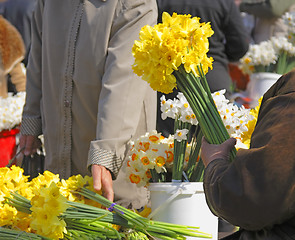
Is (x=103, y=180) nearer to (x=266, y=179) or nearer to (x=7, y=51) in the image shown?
(x=266, y=179)

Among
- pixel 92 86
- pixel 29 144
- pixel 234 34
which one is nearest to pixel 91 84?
pixel 92 86

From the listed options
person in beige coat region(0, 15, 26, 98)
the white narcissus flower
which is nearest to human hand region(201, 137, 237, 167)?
the white narcissus flower

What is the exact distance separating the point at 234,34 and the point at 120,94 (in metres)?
2.03

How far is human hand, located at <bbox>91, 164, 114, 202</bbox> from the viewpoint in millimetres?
2124

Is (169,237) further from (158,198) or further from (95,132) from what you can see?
(95,132)

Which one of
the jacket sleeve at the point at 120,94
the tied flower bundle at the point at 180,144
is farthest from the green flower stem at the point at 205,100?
the jacket sleeve at the point at 120,94

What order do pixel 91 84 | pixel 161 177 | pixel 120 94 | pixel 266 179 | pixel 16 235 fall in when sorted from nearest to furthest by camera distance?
pixel 266 179
pixel 16 235
pixel 161 177
pixel 120 94
pixel 91 84

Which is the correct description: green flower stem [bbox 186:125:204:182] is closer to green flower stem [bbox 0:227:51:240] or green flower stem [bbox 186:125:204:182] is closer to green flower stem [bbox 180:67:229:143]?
green flower stem [bbox 180:67:229:143]

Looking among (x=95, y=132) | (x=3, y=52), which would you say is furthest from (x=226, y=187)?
(x=3, y=52)

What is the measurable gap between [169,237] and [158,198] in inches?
6.7

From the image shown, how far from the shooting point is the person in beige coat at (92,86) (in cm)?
228

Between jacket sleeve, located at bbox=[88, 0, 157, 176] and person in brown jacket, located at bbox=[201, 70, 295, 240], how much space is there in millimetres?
785

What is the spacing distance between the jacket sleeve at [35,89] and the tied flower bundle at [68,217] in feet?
1.87

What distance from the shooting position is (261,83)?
452 centimetres
